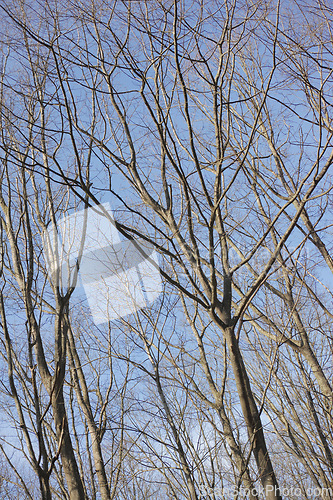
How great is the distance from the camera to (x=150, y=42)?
2789 millimetres

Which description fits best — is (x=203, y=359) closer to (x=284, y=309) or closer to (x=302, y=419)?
(x=284, y=309)

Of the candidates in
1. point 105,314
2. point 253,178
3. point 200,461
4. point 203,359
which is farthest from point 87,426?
point 253,178

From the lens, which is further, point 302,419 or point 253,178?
point 302,419

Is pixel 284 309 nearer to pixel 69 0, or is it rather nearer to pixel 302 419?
pixel 302 419

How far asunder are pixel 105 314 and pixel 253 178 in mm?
2537

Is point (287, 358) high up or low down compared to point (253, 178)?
down

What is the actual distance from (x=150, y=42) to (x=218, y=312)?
6.22 feet

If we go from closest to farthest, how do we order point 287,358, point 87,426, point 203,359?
point 203,359 → point 87,426 → point 287,358

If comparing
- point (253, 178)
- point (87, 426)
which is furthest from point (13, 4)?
point (87, 426)

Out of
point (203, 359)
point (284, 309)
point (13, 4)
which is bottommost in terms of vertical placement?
point (203, 359)

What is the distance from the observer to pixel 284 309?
4.89 m

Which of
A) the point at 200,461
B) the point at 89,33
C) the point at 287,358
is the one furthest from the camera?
the point at 287,358

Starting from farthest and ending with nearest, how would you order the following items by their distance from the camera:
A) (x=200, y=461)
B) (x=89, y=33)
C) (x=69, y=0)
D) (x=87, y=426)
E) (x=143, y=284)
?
(x=87, y=426) → (x=143, y=284) → (x=200, y=461) → (x=89, y=33) → (x=69, y=0)

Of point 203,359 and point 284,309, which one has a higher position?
point 284,309
